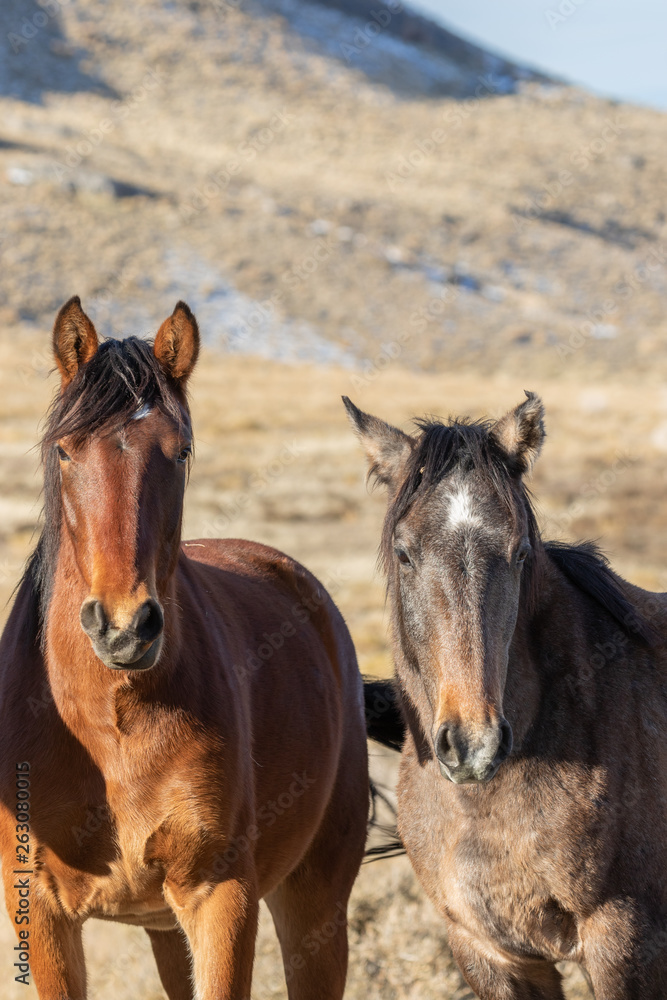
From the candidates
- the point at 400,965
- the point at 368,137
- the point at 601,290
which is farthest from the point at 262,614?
the point at 368,137

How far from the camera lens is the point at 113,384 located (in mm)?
3170

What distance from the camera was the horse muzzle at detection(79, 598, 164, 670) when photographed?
2766mm

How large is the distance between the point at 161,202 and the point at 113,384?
40697 mm

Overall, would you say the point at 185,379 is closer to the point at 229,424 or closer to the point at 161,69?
the point at 229,424

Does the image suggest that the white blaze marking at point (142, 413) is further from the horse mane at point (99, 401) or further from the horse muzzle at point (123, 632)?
the horse muzzle at point (123, 632)

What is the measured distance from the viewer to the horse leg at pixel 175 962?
4176mm

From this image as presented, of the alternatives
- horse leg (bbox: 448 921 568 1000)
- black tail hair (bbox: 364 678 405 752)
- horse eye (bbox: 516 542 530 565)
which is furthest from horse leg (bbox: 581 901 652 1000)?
black tail hair (bbox: 364 678 405 752)

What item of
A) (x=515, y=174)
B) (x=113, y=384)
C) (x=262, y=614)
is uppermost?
(x=113, y=384)

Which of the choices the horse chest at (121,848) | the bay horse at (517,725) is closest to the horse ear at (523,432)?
the bay horse at (517,725)

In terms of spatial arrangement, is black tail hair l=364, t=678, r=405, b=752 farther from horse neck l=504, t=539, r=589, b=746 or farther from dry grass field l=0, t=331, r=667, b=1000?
horse neck l=504, t=539, r=589, b=746

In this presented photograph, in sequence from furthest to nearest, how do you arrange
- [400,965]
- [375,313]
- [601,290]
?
[601,290]
[375,313]
[400,965]

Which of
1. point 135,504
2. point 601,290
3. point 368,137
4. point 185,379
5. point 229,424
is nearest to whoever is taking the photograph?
point 135,504

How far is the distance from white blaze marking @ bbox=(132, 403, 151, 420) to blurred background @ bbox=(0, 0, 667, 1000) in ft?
9.65

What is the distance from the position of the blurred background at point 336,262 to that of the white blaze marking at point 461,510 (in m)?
3.32
